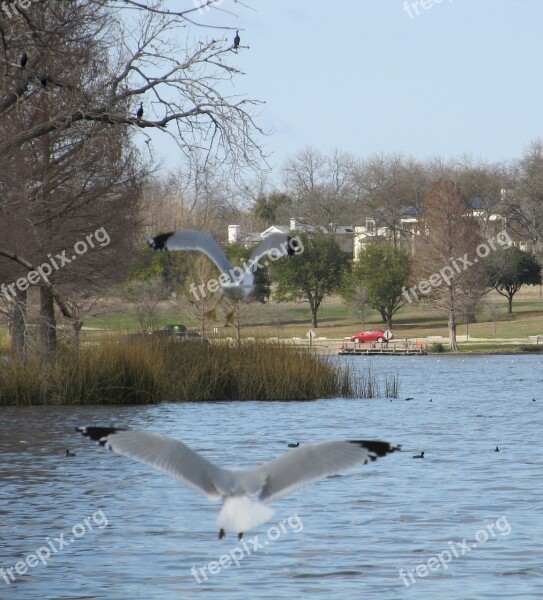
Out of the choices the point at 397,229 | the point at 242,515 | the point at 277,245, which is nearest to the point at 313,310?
the point at 397,229

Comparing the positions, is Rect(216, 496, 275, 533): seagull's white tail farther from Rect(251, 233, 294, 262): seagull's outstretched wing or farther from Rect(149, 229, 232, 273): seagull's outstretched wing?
Rect(251, 233, 294, 262): seagull's outstretched wing

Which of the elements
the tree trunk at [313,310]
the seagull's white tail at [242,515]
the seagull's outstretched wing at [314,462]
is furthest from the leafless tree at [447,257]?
the seagull's white tail at [242,515]

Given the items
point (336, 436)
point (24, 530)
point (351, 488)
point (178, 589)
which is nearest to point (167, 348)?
point (336, 436)

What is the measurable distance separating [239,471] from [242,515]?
71cm

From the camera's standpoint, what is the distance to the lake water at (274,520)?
40.8 ft

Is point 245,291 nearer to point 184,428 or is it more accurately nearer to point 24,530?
point 24,530

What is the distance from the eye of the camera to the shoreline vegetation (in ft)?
93.7

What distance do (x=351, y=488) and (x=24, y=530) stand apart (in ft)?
18.4

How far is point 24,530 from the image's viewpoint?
14.8 m

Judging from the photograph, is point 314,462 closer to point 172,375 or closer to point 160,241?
point 160,241

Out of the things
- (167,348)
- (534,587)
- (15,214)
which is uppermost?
(15,214)

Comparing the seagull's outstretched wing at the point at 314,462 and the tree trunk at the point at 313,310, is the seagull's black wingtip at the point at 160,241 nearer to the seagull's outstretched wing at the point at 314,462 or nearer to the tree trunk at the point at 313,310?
the seagull's outstretched wing at the point at 314,462

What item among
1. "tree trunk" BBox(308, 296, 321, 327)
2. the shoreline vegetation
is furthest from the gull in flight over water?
"tree trunk" BBox(308, 296, 321, 327)

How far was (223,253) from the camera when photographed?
7645 millimetres
